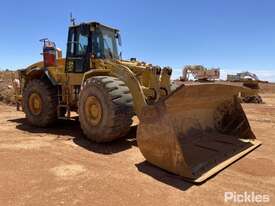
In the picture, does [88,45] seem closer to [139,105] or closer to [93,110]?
[93,110]

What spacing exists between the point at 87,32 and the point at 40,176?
4.05 m

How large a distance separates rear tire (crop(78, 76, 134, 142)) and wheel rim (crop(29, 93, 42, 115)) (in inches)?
95.8

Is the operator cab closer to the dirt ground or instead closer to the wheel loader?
the wheel loader

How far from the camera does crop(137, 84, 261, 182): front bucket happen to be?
4457 mm

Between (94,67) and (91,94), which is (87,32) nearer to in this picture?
(94,67)

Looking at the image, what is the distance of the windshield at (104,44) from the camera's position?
294 inches

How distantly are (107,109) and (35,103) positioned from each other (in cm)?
341

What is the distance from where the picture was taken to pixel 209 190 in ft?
13.4

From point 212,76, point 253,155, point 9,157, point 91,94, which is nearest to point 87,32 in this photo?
point 91,94

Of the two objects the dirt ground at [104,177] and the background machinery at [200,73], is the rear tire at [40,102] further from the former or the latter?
the background machinery at [200,73]

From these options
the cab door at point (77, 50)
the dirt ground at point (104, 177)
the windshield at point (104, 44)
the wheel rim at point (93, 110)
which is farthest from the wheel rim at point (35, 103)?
the wheel rim at point (93, 110)

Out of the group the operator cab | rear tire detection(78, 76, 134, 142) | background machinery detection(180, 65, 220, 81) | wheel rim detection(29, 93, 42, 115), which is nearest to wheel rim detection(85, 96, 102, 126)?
rear tire detection(78, 76, 134, 142)

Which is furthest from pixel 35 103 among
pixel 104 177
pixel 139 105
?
pixel 104 177

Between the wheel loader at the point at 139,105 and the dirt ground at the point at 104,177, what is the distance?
0.23m
